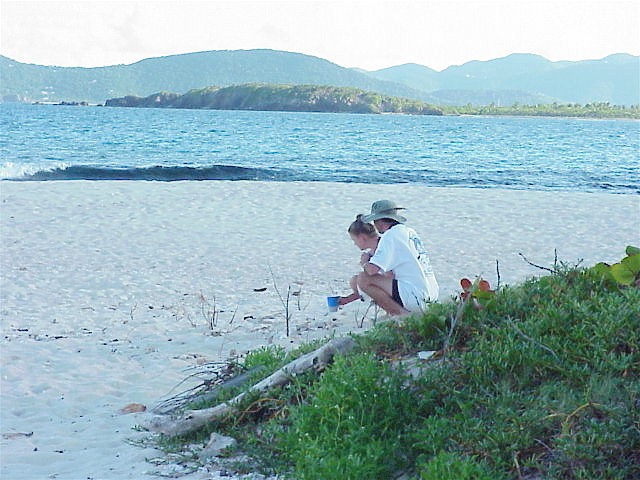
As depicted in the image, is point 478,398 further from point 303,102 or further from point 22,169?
point 303,102

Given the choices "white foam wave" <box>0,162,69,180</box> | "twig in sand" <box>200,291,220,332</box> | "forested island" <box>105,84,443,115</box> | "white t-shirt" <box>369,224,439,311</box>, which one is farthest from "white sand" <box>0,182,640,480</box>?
"forested island" <box>105,84,443,115</box>

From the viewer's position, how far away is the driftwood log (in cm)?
438

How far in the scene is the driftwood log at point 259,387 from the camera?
438cm

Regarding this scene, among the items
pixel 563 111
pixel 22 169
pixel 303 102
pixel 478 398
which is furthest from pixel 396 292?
pixel 563 111

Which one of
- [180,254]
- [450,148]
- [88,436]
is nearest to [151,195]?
[180,254]

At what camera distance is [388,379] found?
12.7 ft

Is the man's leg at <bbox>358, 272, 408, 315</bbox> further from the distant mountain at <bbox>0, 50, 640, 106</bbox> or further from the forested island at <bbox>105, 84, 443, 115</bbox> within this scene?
the distant mountain at <bbox>0, 50, 640, 106</bbox>

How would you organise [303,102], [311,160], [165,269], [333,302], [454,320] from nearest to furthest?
[454,320] → [333,302] → [165,269] → [311,160] → [303,102]

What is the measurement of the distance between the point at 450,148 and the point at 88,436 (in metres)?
38.8

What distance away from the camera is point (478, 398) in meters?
3.70

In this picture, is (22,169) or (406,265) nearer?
A: (406,265)

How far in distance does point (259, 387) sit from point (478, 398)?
1.35 metres

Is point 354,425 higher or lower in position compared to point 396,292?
lower

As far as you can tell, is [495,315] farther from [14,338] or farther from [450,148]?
[450,148]
